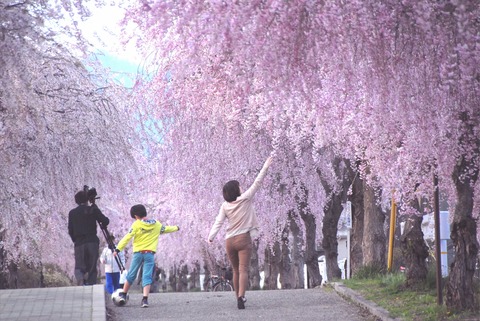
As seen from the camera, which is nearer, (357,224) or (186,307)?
(186,307)

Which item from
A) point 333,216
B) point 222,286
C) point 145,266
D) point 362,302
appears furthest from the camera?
point 222,286

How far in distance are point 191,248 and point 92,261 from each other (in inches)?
1601

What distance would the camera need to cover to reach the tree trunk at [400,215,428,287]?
16.3 metres

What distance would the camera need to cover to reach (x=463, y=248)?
12.7m

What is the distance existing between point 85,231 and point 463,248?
6.88 m

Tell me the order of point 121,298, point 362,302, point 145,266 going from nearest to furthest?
point 362,302 < point 145,266 < point 121,298

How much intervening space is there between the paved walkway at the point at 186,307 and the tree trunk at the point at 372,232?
3.32 metres

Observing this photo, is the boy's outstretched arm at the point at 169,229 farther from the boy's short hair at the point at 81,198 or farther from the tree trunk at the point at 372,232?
the tree trunk at the point at 372,232

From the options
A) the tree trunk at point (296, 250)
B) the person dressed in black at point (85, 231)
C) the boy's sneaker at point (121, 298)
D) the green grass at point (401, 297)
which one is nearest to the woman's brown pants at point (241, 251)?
the green grass at point (401, 297)

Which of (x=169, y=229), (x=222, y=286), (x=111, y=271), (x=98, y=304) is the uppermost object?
(x=169, y=229)

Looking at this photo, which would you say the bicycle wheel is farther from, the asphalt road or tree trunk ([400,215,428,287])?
tree trunk ([400,215,428,287])

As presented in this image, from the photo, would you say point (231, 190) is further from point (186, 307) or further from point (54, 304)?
point (54, 304)

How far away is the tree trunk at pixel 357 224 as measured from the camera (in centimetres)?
2420

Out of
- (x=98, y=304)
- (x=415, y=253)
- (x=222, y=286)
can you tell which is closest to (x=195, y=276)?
(x=222, y=286)
